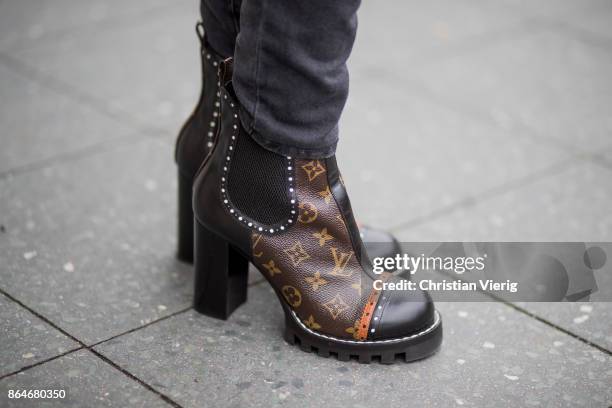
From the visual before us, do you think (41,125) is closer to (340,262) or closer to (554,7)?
(340,262)

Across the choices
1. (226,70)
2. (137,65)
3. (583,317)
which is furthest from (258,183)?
(137,65)

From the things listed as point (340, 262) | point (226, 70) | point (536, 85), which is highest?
point (226, 70)

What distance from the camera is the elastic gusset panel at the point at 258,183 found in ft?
5.53

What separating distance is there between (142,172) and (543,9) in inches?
93.6

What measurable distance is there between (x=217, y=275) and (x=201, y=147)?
0.29m

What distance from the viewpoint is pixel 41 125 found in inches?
111

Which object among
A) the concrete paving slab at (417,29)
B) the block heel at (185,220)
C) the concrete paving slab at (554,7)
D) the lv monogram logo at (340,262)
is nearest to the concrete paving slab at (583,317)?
the lv monogram logo at (340,262)

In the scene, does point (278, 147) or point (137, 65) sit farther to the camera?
point (137, 65)

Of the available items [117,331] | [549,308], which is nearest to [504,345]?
[549,308]

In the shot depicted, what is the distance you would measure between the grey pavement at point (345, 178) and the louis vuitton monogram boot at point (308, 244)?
0.07 m

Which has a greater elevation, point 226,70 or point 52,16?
point 226,70

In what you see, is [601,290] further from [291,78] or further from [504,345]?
[291,78]

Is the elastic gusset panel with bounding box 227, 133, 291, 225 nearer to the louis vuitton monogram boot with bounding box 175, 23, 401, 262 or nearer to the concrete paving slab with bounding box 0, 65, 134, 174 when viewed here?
the louis vuitton monogram boot with bounding box 175, 23, 401, 262

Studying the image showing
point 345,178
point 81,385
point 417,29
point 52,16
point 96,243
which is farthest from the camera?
point 417,29
